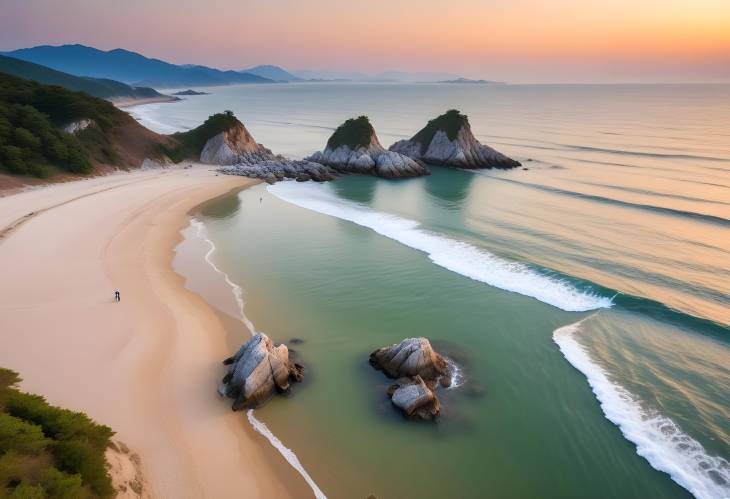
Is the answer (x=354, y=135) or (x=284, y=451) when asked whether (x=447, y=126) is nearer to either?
(x=354, y=135)

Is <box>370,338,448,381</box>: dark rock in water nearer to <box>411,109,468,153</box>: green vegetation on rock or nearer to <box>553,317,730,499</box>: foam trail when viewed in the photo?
<box>553,317,730,499</box>: foam trail

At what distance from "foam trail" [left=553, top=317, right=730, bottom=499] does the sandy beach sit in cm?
1152

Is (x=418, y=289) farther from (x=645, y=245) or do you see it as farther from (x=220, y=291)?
(x=645, y=245)

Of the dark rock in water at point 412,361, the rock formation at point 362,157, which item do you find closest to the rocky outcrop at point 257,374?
the dark rock in water at point 412,361

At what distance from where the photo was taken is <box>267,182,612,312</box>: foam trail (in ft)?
80.1

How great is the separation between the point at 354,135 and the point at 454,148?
1586 centimetres

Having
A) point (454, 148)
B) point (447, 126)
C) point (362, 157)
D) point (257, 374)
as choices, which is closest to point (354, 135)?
point (362, 157)

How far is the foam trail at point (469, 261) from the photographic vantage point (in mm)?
24406

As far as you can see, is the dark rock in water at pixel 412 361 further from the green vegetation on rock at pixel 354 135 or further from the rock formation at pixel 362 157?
the green vegetation on rock at pixel 354 135

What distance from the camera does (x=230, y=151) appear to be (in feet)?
207

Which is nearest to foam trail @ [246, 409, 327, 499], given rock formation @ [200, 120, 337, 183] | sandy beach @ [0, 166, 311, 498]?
sandy beach @ [0, 166, 311, 498]

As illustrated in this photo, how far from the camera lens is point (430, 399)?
51.2 feet

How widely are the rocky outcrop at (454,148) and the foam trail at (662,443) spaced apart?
167 feet

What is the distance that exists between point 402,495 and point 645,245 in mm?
28556
